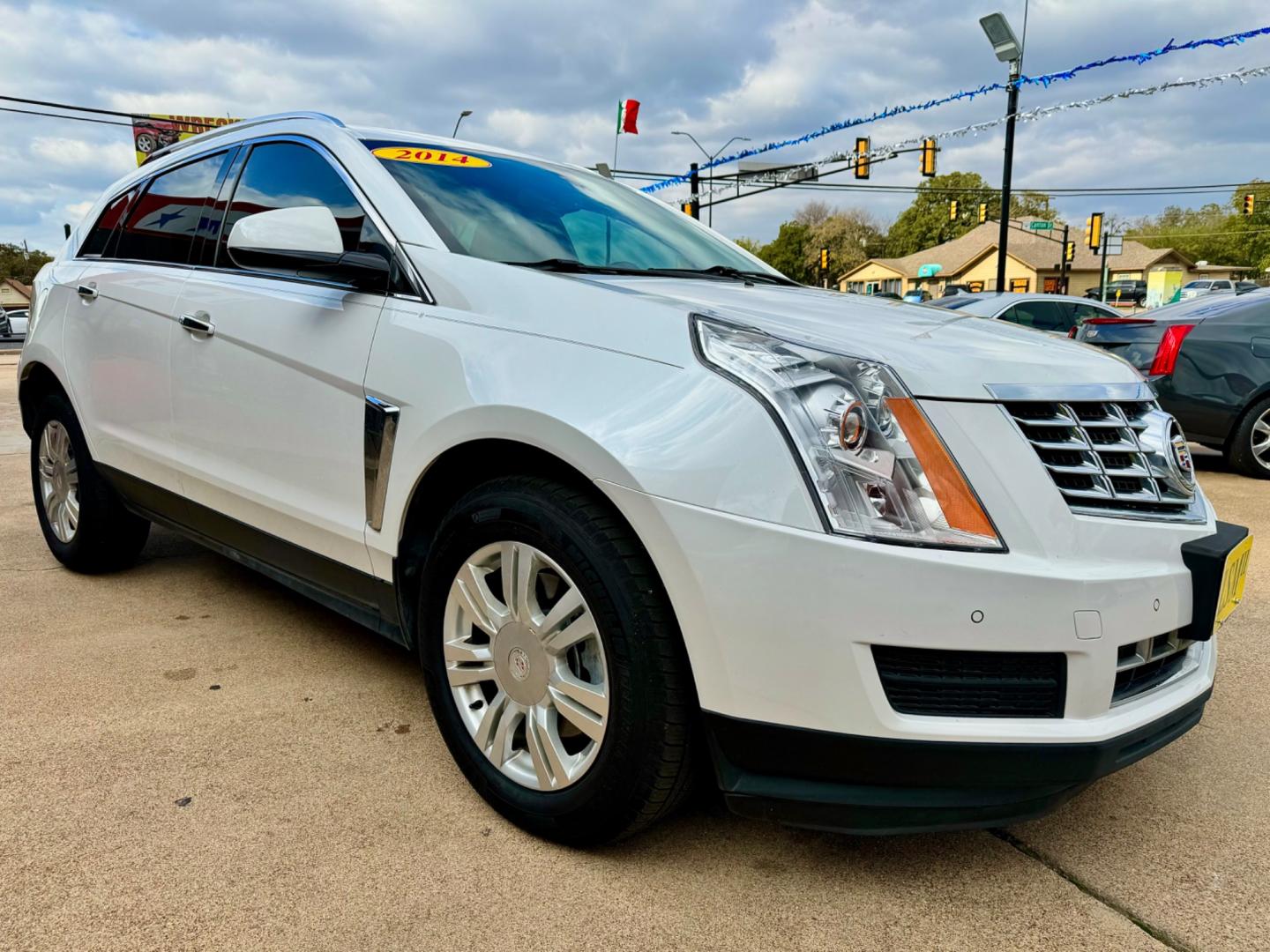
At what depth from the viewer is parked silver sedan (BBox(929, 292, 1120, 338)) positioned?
389 inches

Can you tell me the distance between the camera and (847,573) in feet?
5.16

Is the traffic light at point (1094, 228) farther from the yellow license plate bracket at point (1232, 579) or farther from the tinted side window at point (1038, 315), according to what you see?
the yellow license plate bracket at point (1232, 579)

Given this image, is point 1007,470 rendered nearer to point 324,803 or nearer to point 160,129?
point 324,803

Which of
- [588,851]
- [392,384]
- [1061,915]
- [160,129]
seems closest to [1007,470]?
[1061,915]

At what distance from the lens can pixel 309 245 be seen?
2312 millimetres

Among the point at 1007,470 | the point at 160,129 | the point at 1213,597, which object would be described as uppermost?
the point at 160,129

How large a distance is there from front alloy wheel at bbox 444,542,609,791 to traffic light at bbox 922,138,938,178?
62.9 feet

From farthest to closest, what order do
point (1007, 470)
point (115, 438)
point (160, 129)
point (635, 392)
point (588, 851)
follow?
point (160, 129), point (115, 438), point (588, 851), point (635, 392), point (1007, 470)

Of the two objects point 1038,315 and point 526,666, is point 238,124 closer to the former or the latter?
point 526,666

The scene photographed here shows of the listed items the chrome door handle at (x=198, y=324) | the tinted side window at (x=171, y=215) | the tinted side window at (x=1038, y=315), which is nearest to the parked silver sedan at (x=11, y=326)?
the tinted side window at (x=1038, y=315)

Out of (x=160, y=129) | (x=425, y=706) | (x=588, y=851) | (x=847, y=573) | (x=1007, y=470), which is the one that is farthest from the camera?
(x=160, y=129)

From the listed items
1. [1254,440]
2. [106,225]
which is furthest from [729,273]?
[1254,440]

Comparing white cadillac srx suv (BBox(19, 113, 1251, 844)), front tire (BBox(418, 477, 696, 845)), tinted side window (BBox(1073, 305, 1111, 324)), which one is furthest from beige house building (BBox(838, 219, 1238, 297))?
front tire (BBox(418, 477, 696, 845))

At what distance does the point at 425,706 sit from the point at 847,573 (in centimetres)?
160
